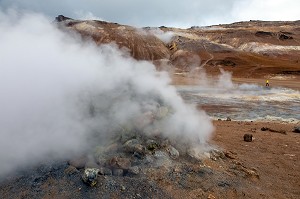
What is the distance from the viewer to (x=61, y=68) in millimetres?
6832

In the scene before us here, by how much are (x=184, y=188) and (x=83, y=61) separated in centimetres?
330

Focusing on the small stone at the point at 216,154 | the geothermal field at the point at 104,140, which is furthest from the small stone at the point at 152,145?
the small stone at the point at 216,154

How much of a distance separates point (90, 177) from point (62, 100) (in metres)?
1.77

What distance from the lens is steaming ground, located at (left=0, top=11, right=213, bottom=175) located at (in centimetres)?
596

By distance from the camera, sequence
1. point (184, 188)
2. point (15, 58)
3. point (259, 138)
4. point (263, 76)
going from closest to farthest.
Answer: point (184, 188) < point (15, 58) < point (259, 138) < point (263, 76)

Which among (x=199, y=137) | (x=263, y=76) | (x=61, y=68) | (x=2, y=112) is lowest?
(x=263, y=76)

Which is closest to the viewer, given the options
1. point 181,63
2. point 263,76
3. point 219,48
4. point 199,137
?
point 199,137

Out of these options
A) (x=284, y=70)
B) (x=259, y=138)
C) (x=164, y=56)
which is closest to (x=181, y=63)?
Answer: (x=164, y=56)

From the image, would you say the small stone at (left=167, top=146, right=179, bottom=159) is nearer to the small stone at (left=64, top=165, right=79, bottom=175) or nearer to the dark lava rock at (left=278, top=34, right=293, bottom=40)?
the small stone at (left=64, top=165, right=79, bottom=175)

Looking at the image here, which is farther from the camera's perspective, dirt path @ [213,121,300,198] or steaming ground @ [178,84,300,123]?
steaming ground @ [178,84,300,123]

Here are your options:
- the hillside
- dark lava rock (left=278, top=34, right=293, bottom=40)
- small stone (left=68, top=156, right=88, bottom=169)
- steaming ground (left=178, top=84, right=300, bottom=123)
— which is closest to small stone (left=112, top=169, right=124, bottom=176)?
small stone (left=68, top=156, right=88, bottom=169)

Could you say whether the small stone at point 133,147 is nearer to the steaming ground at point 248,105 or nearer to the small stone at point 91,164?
the small stone at point 91,164

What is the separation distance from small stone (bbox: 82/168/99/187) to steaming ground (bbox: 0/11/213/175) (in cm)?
77

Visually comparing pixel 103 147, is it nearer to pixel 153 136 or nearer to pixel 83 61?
pixel 153 136
